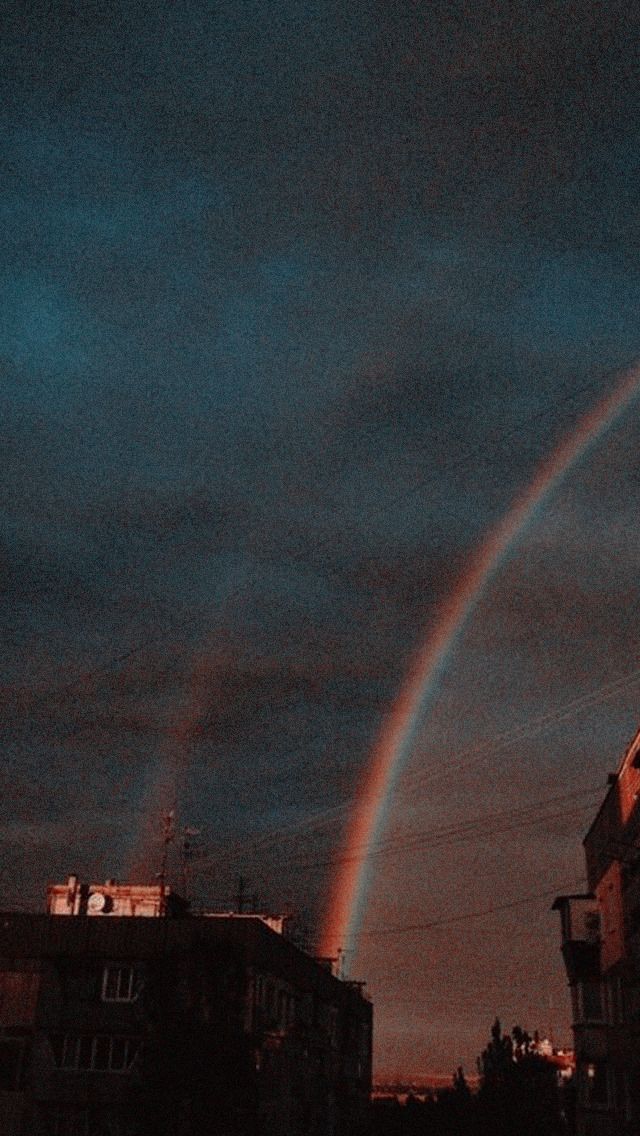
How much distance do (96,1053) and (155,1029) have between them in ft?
55.5

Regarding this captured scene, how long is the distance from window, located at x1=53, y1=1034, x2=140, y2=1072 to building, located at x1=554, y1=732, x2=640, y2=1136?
25.1 m

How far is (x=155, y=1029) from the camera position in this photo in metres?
48.2

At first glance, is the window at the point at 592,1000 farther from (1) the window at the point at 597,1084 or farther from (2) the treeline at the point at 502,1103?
(2) the treeline at the point at 502,1103

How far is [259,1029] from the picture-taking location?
214 ft

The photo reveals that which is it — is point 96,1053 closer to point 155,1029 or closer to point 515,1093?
point 155,1029

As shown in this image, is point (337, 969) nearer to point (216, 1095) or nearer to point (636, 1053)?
point (636, 1053)

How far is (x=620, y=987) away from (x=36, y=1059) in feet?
103

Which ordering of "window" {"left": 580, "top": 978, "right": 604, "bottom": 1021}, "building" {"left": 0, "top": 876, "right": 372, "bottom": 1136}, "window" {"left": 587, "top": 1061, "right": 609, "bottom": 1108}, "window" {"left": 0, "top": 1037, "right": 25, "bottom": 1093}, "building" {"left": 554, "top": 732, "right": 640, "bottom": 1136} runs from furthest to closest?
"window" {"left": 580, "top": 978, "right": 604, "bottom": 1021} → "window" {"left": 587, "top": 1061, "right": 609, "bottom": 1108} → "window" {"left": 0, "top": 1037, "right": 25, "bottom": 1093} → "building" {"left": 554, "top": 732, "right": 640, "bottom": 1136} → "building" {"left": 0, "top": 876, "right": 372, "bottom": 1136}

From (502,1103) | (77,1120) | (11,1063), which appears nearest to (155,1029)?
(77,1120)

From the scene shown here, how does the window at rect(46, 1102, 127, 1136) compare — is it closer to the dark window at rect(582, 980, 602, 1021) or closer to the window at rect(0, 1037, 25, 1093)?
the window at rect(0, 1037, 25, 1093)

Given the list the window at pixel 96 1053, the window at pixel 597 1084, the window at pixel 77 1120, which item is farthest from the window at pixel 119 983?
the window at pixel 597 1084

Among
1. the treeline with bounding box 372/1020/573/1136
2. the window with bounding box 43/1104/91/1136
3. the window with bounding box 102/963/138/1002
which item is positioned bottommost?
the window with bounding box 43/1104/91/1136

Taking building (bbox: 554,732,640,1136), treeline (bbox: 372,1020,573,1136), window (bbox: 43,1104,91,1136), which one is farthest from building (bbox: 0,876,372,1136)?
building (bbox: 554,732,640,1136)

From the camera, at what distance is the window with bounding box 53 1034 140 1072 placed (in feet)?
206
